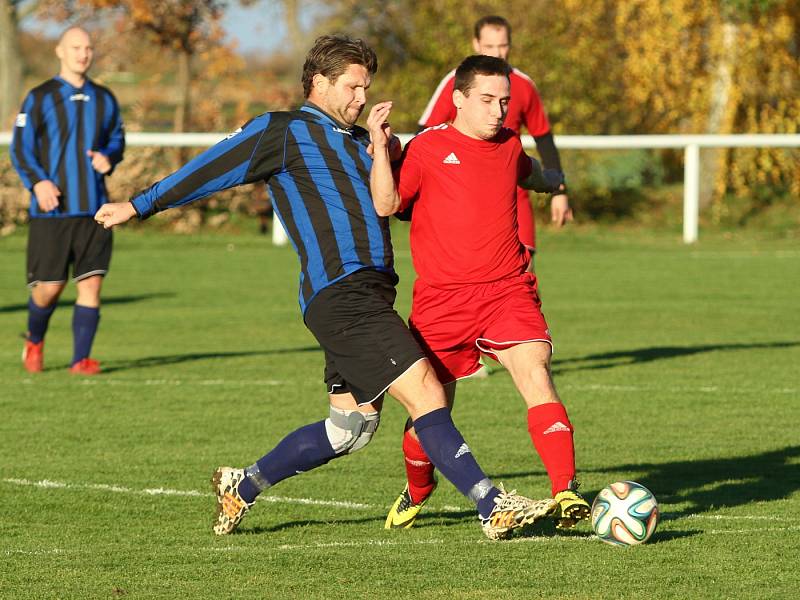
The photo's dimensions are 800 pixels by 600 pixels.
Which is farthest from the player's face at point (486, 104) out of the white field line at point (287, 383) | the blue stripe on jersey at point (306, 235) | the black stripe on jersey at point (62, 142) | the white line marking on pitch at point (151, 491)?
the black stripe on jersey at point (62, 142)

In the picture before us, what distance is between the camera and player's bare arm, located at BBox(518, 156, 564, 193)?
20.7ft

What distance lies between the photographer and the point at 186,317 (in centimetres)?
1465

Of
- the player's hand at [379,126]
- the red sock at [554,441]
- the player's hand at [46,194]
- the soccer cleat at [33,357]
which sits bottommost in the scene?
the soccer cleat at [33,357]

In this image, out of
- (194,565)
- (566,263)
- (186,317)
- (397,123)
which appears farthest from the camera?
(397,123)

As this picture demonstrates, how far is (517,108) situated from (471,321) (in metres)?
4.18

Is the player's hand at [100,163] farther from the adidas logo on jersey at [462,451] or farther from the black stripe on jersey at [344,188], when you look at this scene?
the adidas logo on jersey at [462,451]

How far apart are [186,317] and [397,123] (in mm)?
12963

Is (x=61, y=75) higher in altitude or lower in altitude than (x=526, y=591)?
higher

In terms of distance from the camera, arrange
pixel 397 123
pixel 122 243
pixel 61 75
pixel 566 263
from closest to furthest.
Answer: pixel 61 75 < pixel 566 263 < pixel 122 243 < pixel 397 123

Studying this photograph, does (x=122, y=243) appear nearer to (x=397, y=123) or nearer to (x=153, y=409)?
(x=397, y=123)

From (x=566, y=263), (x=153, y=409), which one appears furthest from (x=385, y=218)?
(x=566, y=263)

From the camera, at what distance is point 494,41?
31.7ft

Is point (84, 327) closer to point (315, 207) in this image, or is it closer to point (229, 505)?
point (229, 505)

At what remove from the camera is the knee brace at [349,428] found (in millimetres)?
5789
